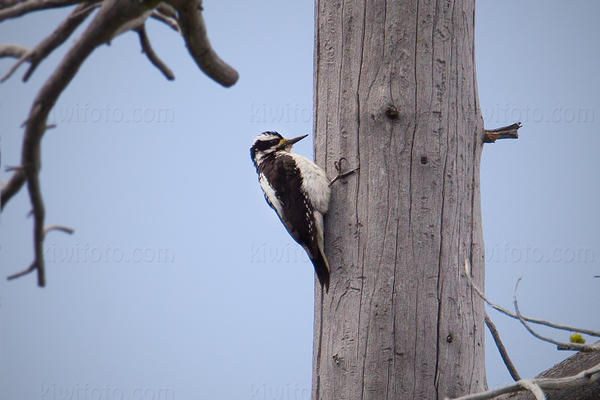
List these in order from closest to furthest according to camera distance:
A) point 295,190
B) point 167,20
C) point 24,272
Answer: point 24,272, point 167,20, point 295,190

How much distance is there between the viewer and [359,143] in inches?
108

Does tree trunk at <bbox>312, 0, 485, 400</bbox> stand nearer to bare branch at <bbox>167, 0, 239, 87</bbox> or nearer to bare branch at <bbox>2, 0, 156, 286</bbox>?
bare branch at <bbox>167, 0, 239, 87</bbox>

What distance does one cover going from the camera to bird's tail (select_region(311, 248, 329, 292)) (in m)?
2.75

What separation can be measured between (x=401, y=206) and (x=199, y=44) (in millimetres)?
1163

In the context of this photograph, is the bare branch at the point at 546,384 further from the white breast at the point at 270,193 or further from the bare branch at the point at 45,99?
the white breast at the point at 270,193

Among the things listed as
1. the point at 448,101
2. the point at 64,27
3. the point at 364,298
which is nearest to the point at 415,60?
the point at 448,101

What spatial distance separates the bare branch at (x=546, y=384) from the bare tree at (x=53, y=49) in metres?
1.18

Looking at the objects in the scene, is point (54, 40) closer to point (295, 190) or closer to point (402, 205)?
point (402, 205)

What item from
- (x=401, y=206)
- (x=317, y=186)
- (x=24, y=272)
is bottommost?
(x=24, y=272)

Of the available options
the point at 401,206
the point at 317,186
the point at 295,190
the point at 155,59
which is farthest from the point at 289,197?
the point at 155,59

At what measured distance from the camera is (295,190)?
11.1ft

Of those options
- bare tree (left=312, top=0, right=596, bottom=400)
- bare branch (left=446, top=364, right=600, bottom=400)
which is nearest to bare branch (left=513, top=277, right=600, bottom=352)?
bare branch (left=446, top=364, right=600, bottom=400)

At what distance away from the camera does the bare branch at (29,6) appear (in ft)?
4.97

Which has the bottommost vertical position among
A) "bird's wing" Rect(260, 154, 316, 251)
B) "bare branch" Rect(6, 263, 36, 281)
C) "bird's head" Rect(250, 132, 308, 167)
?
"bare branch" Rect(6, 263, 36, 281)
